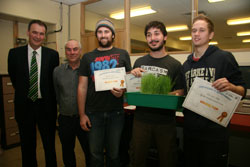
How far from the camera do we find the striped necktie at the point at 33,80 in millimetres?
1923

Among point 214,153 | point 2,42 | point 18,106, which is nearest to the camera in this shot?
point 214,153

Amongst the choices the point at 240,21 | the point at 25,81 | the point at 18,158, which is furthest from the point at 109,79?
the point at 240,21

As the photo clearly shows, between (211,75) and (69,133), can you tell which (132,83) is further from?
(69,133)

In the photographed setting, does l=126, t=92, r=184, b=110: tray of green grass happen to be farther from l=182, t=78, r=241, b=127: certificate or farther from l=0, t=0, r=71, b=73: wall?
l=0, t=0, r=71, b=73: wall

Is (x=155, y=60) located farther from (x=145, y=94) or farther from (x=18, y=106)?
(x=18, y=106)

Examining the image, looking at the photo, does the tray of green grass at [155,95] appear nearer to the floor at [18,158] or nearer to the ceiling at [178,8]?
the floor at [18,158]

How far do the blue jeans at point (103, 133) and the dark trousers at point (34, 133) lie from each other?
24.9 inches

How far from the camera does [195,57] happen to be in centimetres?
138

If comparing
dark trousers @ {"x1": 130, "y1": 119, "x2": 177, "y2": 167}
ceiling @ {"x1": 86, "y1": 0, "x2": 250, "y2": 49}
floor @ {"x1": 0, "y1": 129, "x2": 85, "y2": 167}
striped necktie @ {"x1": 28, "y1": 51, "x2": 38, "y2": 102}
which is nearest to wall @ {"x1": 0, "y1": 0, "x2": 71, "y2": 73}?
ceiling @ {"x1": 86, "y1": 0, "x2": 250, "y2": 49}

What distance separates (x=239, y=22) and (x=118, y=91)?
5.72 metres

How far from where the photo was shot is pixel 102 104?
1.61 m

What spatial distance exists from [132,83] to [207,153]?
72 cm

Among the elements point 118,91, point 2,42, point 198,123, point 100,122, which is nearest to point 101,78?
point 118,91

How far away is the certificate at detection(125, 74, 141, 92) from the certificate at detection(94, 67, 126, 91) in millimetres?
34
